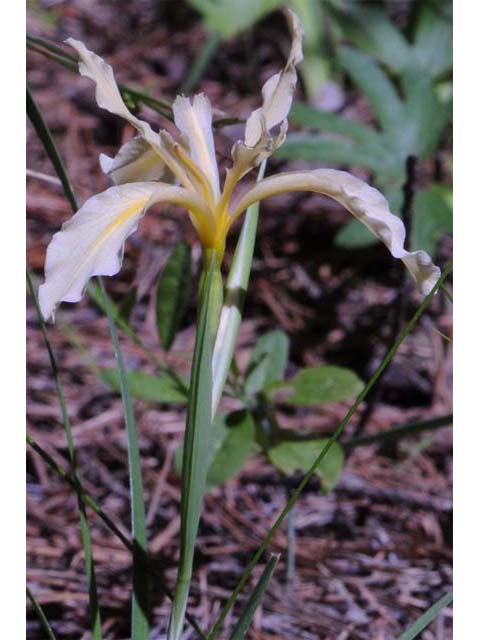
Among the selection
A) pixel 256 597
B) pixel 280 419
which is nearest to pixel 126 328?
pixel 256 597

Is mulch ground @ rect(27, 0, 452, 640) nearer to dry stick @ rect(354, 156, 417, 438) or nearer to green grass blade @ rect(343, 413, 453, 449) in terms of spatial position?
dry stick @ rect(354, 156, 417, 438)

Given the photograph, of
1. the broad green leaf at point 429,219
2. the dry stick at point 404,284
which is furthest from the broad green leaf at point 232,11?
the dry stick at point 404,284

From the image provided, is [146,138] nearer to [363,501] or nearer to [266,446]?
[266,446]

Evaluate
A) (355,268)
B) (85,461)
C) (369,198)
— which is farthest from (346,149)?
(369,198)

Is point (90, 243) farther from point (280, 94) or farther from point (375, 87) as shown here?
point (375, 87)

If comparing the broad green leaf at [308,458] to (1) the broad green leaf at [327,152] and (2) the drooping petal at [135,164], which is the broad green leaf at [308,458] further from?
(1) the broad green leaf at [327,152]

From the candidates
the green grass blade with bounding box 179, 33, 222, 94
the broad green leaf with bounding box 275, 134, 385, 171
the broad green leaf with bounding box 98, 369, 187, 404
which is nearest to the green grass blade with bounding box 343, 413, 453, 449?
the broad green leaf with bounding box 98, 369, 187, 404
